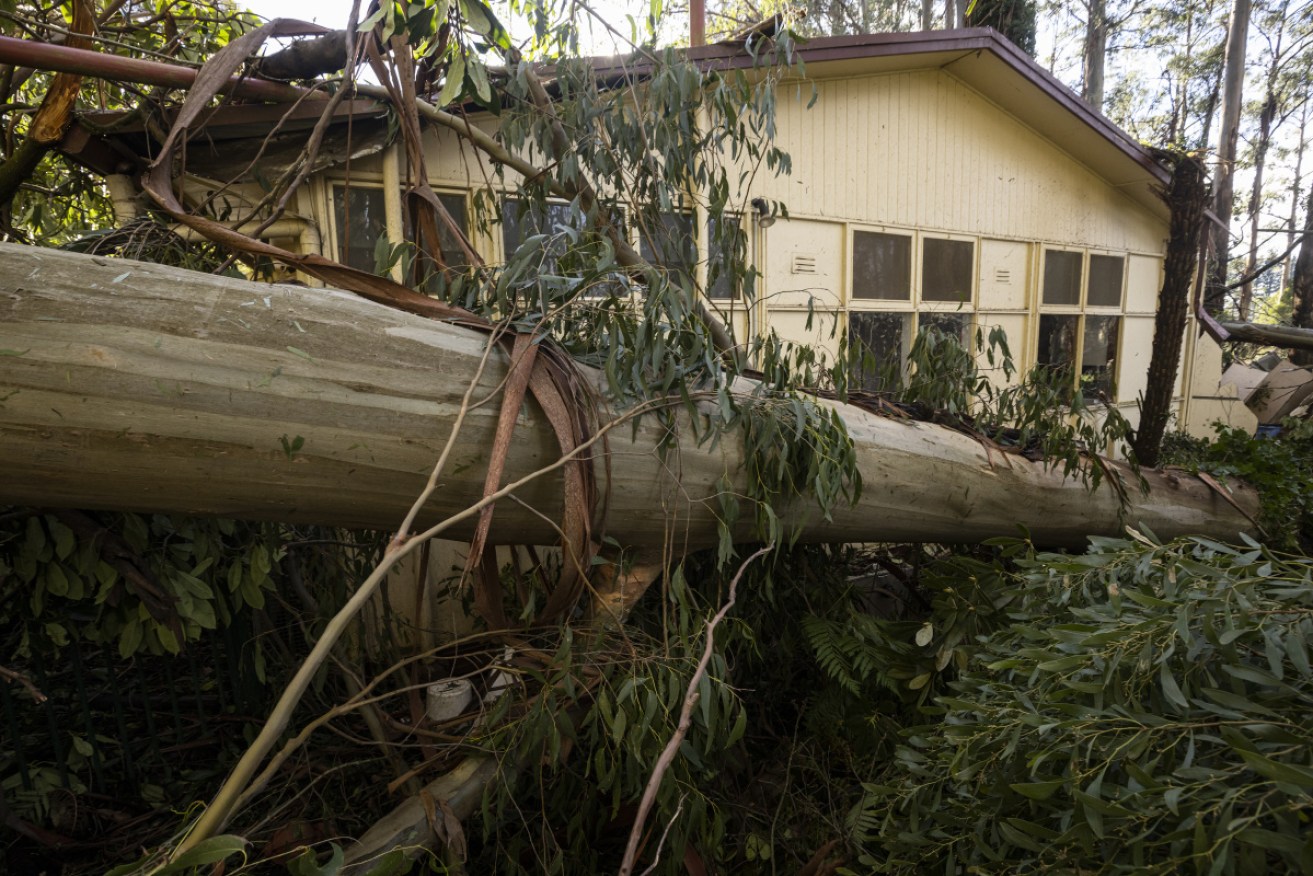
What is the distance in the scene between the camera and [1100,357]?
26.5ft

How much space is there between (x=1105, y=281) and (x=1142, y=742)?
8.41 metres

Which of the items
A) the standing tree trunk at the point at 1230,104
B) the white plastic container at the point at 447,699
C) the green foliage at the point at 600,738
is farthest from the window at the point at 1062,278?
the standing tree trunk at the point at 1230,104

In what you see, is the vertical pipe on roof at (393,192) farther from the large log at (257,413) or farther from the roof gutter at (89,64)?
the large log at (257,413)

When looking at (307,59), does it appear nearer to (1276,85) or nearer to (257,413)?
(257,413)

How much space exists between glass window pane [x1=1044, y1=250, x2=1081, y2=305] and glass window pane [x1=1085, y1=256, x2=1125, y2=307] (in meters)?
0.25

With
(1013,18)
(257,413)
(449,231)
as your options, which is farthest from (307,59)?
(1013,18)

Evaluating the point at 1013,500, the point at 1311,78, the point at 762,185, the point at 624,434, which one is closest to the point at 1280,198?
the point at 1311,78

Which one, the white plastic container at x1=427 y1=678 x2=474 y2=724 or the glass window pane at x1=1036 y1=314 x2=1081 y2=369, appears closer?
the white plastic container at x1=427 y1=678 x2=474 y2=724

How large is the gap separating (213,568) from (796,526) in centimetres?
197

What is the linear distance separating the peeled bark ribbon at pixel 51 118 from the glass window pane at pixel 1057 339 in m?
8.08

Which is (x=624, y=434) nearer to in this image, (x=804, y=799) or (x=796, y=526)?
(x=796, y=526)

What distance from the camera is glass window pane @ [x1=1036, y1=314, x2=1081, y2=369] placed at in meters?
7.44

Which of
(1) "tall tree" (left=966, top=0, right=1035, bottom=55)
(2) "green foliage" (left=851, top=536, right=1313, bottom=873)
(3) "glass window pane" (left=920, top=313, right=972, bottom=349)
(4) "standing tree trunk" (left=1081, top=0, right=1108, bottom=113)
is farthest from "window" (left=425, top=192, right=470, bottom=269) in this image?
(4) "standing tree trunk" (left=1081, top=0, right=1108, bottom=113)

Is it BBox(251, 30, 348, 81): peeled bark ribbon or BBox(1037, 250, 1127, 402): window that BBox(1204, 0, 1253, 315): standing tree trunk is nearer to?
BBox(1037, 250, 1127, 402): window
